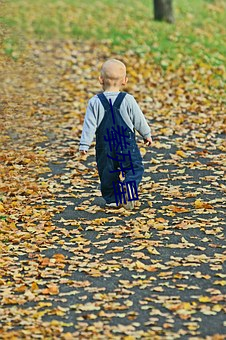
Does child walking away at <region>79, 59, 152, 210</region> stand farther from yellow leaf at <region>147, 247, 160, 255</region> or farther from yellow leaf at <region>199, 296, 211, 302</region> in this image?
yellow leaf at <region>199, 296, 211, 302</region>

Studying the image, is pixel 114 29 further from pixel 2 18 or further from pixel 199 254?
pixel 199 254

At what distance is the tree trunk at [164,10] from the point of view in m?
18.3

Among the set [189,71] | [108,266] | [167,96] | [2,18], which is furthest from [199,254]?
[189,71]

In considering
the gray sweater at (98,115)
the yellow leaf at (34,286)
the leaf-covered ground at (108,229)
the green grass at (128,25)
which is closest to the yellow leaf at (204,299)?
the leaf-covered ground at (108,229)

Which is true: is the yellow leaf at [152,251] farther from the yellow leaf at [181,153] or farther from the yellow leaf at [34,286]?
the yellow leaf at [181,153]

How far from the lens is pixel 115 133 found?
7816mm

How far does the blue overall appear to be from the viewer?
25.6 ft

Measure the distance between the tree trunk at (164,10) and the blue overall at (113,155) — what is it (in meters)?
11.0

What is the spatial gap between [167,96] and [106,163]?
5.82m

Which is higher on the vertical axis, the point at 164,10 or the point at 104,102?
the point at 164,10

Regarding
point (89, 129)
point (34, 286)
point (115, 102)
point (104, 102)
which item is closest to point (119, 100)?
point (115, 102)

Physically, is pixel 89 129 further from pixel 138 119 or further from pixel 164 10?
pixel 164 10

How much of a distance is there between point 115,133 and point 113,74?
0.58m

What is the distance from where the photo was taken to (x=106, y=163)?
26.0 feet
